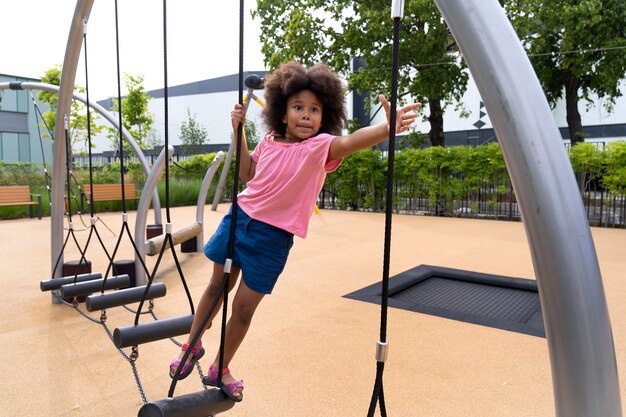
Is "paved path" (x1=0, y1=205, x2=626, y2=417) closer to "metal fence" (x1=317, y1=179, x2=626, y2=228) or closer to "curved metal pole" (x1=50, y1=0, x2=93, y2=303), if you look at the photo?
"curved metal pole" (x1=50, y1=0, x2=93, y2=303)

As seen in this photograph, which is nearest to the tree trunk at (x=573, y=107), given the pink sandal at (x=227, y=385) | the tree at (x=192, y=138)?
the pink sandal at (x=227, y=385)

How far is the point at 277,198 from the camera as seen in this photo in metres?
1.96

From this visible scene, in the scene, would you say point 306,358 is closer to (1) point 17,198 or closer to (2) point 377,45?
(1) point 17,198

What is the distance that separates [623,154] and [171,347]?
8409 millimetres

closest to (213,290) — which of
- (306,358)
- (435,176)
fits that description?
(306,358)

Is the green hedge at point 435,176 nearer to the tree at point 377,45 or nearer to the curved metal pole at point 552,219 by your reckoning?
the tree at point 377,45

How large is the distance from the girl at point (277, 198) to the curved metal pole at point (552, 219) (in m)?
0.87

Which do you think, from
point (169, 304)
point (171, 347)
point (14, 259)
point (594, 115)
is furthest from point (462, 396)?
point (594, 115)

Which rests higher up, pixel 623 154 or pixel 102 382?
pixel 623 154

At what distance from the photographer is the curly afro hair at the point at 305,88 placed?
6.81 feet

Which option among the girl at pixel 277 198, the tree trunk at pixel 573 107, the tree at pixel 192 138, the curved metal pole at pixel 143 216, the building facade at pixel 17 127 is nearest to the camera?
the girl at pixel 277 198

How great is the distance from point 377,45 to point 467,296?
10767 mm

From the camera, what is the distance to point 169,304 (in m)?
4.08

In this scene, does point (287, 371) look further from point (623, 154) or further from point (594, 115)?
point (594, 115)
